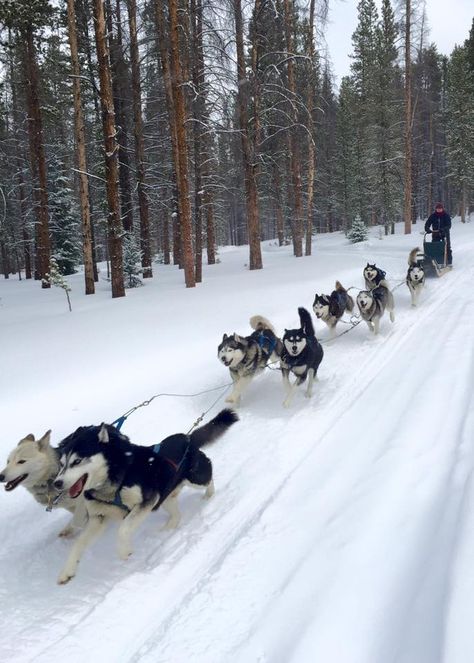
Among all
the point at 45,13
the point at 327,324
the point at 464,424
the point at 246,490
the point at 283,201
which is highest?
the point at 45,13

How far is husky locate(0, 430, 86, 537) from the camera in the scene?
3.16 metres

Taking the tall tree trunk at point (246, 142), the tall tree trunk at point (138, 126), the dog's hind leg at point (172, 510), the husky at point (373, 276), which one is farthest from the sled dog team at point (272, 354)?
the tall tree trunk at point (138, 126)

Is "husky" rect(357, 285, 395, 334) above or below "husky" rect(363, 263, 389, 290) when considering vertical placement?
below

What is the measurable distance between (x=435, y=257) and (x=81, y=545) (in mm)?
12724

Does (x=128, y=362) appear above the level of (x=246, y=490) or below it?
above

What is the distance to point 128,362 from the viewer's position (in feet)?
22.4

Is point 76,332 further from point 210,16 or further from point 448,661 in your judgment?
point 210,16

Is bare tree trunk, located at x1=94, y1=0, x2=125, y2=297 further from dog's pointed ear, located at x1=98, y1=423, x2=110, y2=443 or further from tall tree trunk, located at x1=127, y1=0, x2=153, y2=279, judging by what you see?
dog's pointed ear, located at x1=98, y1=423, x2=110, y2=443

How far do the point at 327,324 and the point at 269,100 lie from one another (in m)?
11.5

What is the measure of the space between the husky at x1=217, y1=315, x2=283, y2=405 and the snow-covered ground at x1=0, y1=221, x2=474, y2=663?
1.08 ft

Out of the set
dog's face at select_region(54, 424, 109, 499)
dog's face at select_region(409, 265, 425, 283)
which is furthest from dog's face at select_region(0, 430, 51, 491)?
dog's face at select_region(409, 265, 425, 283)

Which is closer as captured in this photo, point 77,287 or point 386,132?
point 77,287

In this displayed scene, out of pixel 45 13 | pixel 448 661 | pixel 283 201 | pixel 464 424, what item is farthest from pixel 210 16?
pixel 283 201

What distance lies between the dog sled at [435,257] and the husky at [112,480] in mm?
11271
